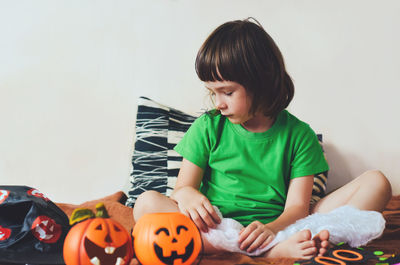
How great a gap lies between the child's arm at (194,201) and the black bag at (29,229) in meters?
0.28

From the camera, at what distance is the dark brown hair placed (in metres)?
0.98

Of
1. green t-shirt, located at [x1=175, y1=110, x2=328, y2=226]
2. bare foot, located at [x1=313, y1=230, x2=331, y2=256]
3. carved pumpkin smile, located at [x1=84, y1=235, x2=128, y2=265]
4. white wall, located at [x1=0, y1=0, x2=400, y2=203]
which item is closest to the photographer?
carved pumpkin smile, located at [x1=84, y1=235, x2=128, y2=265]

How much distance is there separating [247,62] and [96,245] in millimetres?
563

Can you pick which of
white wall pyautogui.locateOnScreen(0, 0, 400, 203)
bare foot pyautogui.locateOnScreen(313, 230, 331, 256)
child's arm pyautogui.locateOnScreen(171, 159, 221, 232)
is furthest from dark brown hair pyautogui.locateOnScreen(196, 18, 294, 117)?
white wall pyautogui.locateOnScreen(0, 0, 400, 203)

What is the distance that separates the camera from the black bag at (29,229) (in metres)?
0.81

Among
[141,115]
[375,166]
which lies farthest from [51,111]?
[375,166]

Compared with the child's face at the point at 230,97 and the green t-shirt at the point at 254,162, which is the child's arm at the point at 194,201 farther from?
the child's face at the point at 230,97

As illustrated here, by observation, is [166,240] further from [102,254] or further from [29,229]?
[29,229]

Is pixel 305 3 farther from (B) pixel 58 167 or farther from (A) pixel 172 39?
(B) pixel 58 167

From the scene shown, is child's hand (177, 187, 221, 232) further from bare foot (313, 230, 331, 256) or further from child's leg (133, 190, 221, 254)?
bare foot (313, 230, 331, 256)

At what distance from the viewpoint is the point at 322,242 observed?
2.64ft

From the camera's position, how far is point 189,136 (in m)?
1.15

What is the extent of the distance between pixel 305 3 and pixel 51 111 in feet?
3.73

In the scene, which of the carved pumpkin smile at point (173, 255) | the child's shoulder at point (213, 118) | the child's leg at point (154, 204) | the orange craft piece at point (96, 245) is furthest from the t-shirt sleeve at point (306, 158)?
the orange craft piece at point (96, 245)
